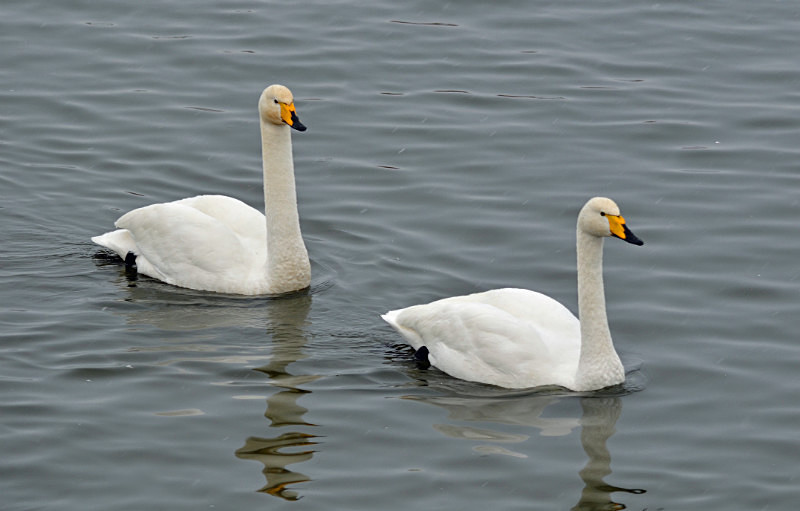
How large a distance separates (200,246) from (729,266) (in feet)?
16.0

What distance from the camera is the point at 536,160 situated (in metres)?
17.6

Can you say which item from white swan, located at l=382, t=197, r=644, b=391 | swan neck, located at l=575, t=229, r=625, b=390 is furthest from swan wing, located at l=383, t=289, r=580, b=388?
swan neck, located at l=575, t=229, r=625, b=390

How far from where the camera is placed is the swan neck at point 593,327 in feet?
39.1

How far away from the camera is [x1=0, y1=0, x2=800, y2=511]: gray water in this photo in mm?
10891

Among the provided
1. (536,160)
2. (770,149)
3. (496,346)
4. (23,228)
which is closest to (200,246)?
(23,228)

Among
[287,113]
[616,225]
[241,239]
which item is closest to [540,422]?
[616,225]

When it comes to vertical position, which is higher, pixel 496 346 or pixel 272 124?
pixel 272 124

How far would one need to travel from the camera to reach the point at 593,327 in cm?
1192

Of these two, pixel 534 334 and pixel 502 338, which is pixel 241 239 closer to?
pixel 502 338

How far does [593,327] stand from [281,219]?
3.59 m

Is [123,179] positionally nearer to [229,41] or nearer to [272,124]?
[272,124]

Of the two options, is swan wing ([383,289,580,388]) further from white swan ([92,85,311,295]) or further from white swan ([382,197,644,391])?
white swan ([92,85,311,295])

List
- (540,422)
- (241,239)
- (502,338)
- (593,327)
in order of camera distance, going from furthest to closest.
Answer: (241,239) → (502,338) → (593,327) → (540,422)

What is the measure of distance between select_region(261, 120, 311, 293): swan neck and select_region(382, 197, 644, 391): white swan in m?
1.89
